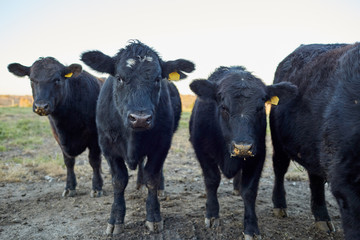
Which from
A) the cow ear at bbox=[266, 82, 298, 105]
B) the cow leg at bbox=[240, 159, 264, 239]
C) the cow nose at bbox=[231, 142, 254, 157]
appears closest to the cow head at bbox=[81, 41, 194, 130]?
the cow nose at bbox=[231, 142, 254, 157]

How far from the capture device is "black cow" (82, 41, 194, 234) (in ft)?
14.9

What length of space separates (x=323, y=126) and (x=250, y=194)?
1.32 metres

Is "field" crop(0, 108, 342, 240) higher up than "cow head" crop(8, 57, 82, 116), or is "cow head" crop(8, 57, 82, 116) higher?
"cow head" crop(8, 57, 82, 116)

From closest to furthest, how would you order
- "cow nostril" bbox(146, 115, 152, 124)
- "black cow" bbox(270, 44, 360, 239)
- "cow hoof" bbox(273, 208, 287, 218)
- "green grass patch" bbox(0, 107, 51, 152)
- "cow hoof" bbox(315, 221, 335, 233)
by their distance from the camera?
"black cow" bbox(270, 44, 360, 239) < "cow nostril" bbox(146, 115, 152, 124) < "cow hoof" bbox(315, 221, 335, 233) < "cow hoof" bbox(273, 208, 287, 218) < "green grass patch" bbox(0, 107, 51, 152)

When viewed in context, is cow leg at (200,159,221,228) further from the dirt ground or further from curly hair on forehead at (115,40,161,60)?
curly hair on forehead at (115,40,161,60)

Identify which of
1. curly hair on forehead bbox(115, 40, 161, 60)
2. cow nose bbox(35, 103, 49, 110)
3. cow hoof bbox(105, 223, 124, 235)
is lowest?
cow hoof bbox(105, 223, 124, 235)

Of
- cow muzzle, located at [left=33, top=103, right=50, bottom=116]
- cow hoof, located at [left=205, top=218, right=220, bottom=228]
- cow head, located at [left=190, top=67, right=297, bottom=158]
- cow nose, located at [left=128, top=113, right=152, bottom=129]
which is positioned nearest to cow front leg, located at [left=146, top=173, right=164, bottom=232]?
cow hoof, located at [left=205, top=218, right=220, bottom=228]

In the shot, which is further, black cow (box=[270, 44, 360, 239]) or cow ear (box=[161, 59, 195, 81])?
cow ear (box=[161, 59, 195, 81])

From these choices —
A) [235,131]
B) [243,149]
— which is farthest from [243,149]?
[235,131]

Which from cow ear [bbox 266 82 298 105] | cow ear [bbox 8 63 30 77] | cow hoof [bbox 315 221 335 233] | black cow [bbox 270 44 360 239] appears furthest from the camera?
cow ear [bbox 8 63 30 77]

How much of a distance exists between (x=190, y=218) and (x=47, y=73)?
3690 millimetres

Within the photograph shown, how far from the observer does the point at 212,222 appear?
4.73 metres

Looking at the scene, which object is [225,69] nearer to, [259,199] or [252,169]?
[252,169]

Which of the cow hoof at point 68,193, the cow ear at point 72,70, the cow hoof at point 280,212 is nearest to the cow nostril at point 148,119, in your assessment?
the cow hoof at point 280,212
